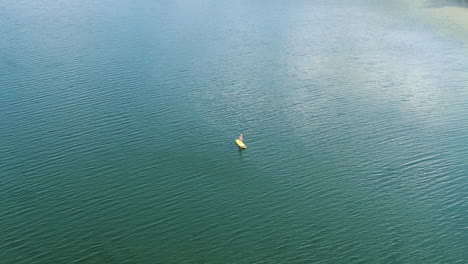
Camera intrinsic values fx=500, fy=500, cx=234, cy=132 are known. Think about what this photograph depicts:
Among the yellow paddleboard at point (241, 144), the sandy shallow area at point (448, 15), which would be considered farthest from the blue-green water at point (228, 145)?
the sandy shallow area at point (448, 15)

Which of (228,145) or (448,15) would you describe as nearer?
(228,145)

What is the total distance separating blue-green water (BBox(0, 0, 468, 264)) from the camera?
17938 millimetres

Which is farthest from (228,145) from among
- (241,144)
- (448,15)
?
(448,15)

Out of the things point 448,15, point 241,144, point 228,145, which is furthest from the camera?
point 448,15

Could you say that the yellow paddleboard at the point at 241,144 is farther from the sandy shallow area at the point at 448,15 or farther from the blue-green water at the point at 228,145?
the sandy shallow area at the point at 448,15

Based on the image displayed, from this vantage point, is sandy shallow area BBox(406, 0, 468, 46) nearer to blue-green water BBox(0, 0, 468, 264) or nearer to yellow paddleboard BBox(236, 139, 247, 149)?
blue-green water BBox(0, 0, 468, 264)

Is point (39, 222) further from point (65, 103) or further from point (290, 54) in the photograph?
→ point (290, 54)

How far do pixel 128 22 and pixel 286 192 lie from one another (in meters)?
26.6

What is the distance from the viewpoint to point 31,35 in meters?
37.6

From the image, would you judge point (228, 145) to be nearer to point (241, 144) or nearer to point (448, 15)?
point (241, 144)

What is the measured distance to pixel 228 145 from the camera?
23.5 metres

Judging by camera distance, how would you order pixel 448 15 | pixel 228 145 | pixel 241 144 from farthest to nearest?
pixel 448 15, pixel 228 145, pixel 241 144

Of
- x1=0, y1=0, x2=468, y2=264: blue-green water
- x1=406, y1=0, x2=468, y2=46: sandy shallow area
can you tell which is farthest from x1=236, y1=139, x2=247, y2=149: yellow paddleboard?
x1=406, y1=0, x2=468, y2=46: sandy shallow area

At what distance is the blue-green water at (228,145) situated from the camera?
1794 centimetres
